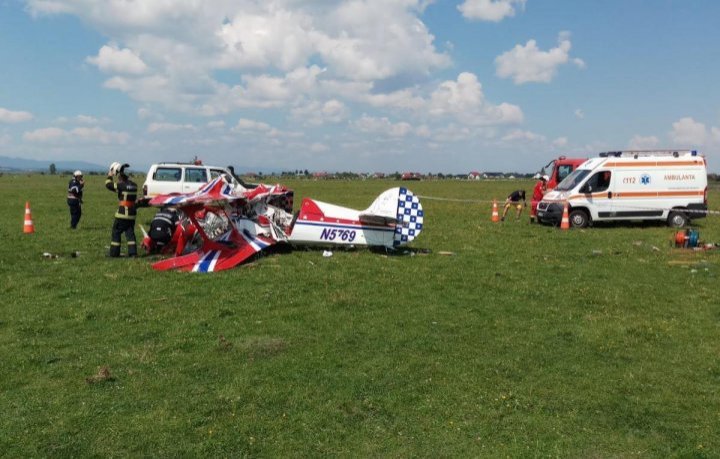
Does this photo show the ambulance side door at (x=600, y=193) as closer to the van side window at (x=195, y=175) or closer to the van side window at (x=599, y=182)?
the van side window at (x=599, y=182)

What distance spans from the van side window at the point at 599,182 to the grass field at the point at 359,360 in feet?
24.9

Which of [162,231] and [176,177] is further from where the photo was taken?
[176,177]

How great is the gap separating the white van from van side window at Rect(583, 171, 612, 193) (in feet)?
42.6

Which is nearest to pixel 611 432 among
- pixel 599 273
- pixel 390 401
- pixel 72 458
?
pixel 390 401

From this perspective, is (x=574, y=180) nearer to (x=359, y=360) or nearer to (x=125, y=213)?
(x=125, y=213)

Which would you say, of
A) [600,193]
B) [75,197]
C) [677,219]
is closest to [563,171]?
[600,193]

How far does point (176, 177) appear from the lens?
19.9 meters

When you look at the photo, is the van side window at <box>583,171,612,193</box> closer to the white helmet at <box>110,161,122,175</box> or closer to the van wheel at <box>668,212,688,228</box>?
the van wheel at <box>668,212,688,228</box>

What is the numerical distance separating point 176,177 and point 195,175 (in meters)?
0.70

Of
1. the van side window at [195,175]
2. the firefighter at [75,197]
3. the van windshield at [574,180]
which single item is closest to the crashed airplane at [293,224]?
the firefighter at [75,197]

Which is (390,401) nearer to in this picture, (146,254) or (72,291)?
(72,291)

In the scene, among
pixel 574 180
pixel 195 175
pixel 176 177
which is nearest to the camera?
pixel 574 180

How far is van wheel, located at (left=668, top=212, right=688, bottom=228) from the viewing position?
19.1 m

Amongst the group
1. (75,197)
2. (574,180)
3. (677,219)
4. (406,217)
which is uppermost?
(574,180)
